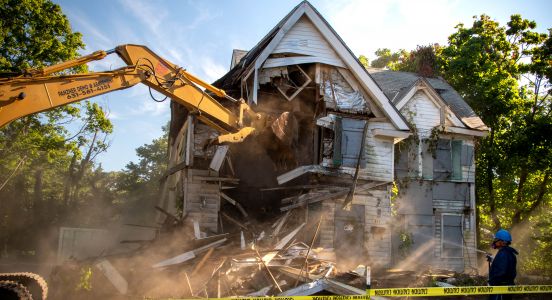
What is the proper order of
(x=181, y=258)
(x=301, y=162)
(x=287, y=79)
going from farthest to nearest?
(x=301, y=162) → (x=287, y=79) → (x=181, y=258)

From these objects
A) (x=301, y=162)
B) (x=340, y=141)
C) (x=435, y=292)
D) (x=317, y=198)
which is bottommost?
(x=435, y=292)

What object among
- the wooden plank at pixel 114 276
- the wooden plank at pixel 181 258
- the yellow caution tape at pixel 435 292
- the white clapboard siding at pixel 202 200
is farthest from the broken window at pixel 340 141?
the wooden plank at pixel 114 276

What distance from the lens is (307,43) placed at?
13.5 meters

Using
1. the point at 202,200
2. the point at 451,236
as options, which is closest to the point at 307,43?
the point at 202,200

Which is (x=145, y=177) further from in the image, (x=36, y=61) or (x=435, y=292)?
(x=435, y=292)

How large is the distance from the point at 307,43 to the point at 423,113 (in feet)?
25.2

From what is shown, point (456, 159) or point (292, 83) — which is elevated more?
point (292, 83)

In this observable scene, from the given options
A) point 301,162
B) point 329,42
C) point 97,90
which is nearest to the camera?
point 97,90

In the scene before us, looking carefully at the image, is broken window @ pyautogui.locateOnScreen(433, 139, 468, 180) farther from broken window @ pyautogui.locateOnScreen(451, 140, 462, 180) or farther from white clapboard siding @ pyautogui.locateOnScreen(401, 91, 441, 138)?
white clapboard siding @ pyautogui.locateOnScreen(401, 91, 441, 138)

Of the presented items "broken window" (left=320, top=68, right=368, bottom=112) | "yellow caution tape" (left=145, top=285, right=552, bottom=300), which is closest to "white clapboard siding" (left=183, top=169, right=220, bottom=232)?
"broken window" (left=320, top=68, right=368, bottom=112)

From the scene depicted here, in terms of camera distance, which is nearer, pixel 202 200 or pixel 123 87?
pixel 123 87

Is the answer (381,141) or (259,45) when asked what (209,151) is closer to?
(259,45)

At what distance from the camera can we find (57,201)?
35594 millimetres

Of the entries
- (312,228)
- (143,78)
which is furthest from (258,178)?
(143,78)
